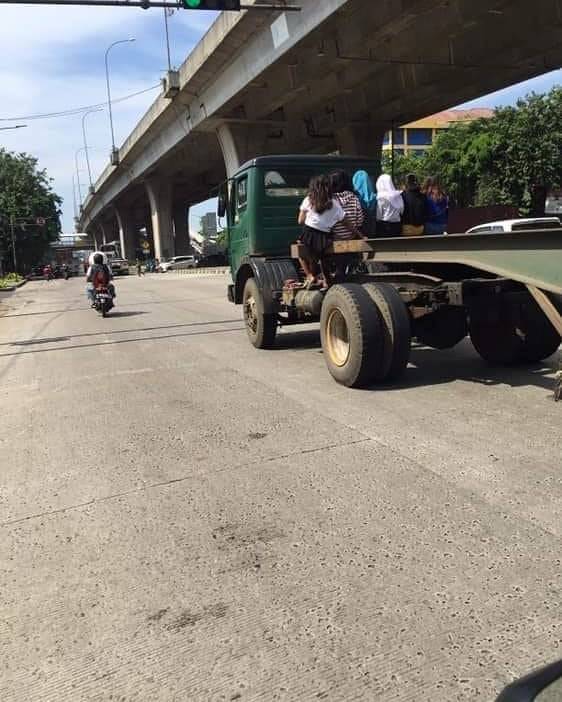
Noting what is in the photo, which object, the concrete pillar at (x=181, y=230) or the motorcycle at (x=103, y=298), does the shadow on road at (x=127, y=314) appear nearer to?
the motorcycle at (x=103, y=298)

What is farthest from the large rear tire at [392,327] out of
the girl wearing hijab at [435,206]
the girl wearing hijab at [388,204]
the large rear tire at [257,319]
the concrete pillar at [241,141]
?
the concrete pillar at [241,141]

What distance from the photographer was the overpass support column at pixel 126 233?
84.9 meters

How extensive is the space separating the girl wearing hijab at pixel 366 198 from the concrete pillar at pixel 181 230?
74795 millimetres

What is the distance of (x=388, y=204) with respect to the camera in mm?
7605

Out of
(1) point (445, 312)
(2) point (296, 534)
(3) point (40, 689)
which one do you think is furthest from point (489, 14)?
(3) point (40, 689)

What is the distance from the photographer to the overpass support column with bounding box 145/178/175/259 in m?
57.7

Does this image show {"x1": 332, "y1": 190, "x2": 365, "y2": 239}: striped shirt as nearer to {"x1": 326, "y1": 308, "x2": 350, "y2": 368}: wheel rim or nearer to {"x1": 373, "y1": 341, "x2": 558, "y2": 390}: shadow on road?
{"x1": 326, "y1": 308, "x2": 350, "y2": 368}: wheel rim

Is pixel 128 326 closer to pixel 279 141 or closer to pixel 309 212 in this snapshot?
pixel 309 212

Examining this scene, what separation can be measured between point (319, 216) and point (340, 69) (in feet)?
64.8

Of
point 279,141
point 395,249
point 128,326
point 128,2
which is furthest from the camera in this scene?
point 279,141

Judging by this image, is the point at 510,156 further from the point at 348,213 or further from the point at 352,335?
the point at 352,335

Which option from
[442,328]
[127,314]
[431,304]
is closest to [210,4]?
[127,314]

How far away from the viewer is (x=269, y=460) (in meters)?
4.46

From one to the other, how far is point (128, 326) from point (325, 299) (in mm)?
7879
